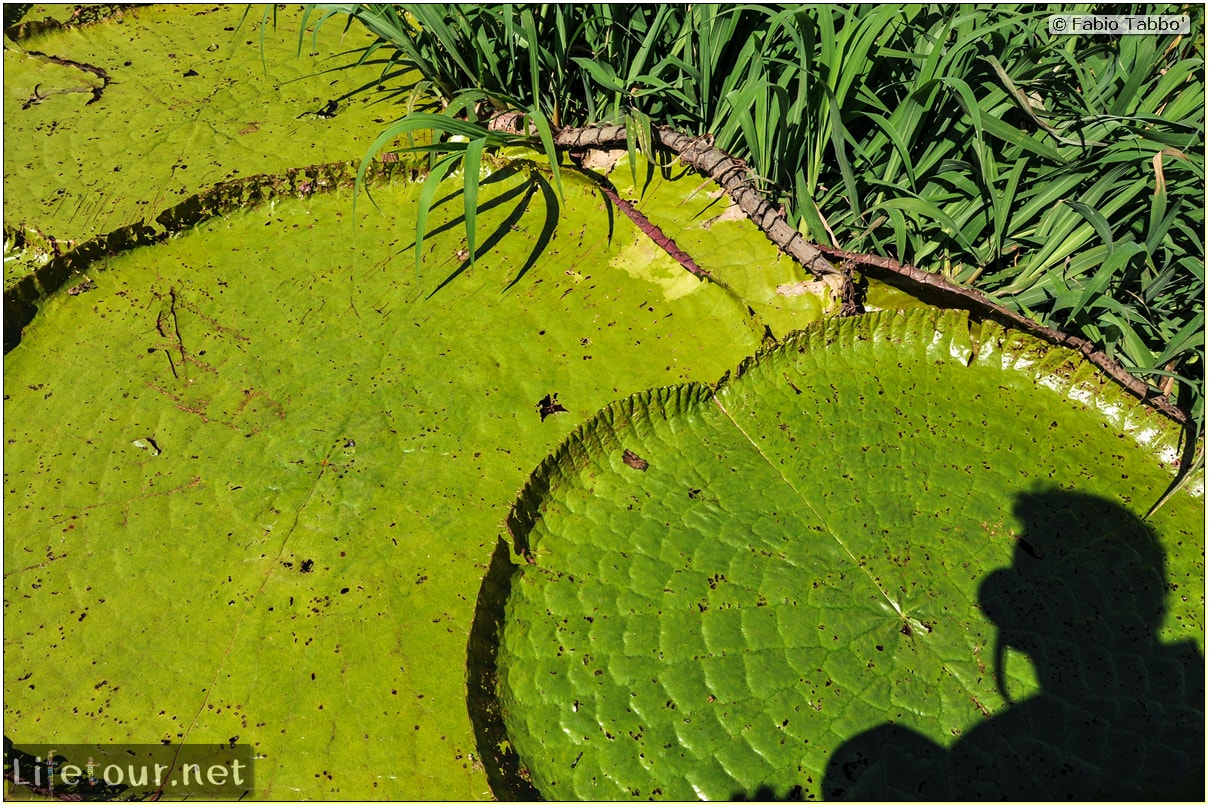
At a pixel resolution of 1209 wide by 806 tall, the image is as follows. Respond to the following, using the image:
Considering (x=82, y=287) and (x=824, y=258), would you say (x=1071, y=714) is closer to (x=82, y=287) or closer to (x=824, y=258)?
(x=824, y=258)

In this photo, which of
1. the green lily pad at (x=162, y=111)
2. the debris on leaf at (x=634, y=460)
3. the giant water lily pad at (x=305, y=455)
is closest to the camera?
the giant water lily pad at (x=305, y=455)

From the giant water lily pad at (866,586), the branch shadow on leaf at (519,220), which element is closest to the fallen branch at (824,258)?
the giant water lily pad at (866,586)

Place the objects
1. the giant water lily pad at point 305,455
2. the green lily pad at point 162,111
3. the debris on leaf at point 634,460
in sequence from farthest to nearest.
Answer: the green lily pad at point 162,111, the debris on leaf at point 634,460, the giant water lily pad at point 305,455

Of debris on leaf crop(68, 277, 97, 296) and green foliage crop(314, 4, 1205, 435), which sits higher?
green foliage crop(314, 4, 1205, 435)

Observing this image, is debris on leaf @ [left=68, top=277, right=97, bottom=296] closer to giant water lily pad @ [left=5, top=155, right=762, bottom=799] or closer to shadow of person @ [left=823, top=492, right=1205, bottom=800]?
giant water lily pad @ [left=5, top=155, right=762, bottom=799]

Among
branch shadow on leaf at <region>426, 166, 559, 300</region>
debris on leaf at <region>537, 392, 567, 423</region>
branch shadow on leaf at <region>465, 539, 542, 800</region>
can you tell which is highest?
branch shadow on leaf at <region>426, 166, 559, 300</region>

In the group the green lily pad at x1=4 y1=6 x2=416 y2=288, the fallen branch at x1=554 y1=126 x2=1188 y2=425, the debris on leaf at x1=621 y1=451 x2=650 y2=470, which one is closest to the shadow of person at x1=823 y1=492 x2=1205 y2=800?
the fallen branch at x1=554 y1=126 x2=1188 y2=425

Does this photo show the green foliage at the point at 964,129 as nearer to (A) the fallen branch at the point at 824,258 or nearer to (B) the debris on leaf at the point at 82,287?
(A) the fallen branch at the point at 824,258

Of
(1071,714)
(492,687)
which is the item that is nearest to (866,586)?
(1071,714)
